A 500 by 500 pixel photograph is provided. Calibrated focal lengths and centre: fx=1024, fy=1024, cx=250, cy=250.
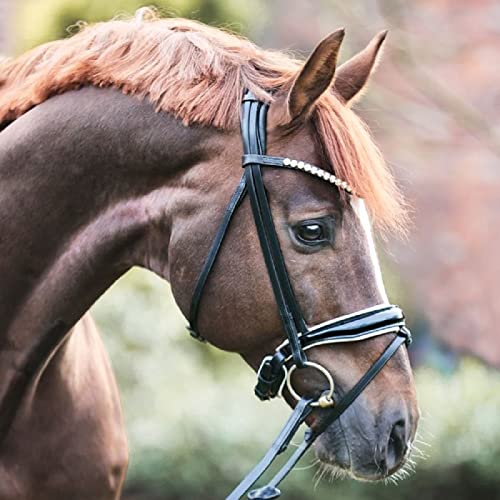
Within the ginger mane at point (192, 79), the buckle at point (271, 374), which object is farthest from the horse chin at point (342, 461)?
the ginger mane at point (192, 79)

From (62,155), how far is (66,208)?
0.39 ft

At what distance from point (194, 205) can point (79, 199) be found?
0.29 meters

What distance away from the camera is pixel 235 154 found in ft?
7.14

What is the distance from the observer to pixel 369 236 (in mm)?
2154

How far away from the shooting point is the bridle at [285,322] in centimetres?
209

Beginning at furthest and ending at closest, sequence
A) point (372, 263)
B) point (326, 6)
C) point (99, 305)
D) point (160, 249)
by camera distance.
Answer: point (326, 6)
point (99, 305)
point (160, 249)
point (372, 263)

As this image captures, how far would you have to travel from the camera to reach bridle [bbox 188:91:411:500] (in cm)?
209

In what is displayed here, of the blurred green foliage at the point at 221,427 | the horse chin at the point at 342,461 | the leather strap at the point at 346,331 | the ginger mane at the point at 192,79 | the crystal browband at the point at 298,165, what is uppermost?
the ginger mane at the point at 192,79

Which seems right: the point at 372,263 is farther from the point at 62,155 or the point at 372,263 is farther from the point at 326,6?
the point at 326,6

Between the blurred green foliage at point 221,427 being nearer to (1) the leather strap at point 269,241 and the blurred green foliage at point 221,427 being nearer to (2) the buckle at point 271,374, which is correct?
(2) the buckle at point 271,374

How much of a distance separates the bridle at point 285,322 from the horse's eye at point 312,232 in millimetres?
60

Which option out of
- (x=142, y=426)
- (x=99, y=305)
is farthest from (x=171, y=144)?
(x=99, y=305)

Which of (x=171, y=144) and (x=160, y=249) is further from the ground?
(x=171, y=144)

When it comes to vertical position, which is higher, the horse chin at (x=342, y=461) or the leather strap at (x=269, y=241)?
the leather strap at (x=269, y=241)
